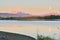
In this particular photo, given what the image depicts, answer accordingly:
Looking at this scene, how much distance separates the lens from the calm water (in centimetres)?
316

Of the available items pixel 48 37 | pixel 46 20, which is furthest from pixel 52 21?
pixel 48 37

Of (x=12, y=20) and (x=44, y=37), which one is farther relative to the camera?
(x=12, y=20)

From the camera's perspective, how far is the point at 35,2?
331cm

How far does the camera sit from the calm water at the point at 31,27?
3.16 meters

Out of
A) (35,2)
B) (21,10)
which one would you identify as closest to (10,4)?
(21,10)

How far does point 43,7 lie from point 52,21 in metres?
0.27

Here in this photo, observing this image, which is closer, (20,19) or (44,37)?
(44,37)

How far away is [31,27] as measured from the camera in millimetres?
3246

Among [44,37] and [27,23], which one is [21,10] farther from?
[44,37]

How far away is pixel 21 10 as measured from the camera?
3312 millimetres

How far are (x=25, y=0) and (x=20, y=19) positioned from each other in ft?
1.06

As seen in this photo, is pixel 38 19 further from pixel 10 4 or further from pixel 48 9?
pixel 10 4

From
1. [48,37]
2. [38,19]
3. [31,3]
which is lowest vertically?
[48,37]

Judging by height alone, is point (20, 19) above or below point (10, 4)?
below
